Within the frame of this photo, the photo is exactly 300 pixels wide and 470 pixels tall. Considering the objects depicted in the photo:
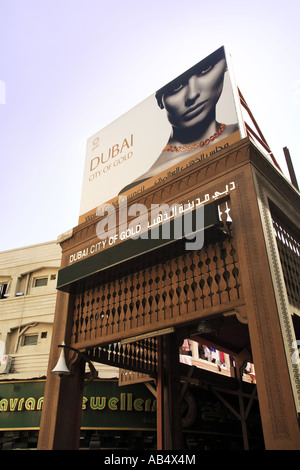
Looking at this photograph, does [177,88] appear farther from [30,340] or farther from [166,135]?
[30,340]

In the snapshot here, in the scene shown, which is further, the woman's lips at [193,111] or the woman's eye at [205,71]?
the woman's eye at [205,71]

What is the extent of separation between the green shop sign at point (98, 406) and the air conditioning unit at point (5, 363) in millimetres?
2127

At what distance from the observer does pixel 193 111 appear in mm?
8984

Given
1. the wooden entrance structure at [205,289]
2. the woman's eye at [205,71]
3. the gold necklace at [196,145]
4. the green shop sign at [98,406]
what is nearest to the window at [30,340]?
the green shop sign at [98,406]

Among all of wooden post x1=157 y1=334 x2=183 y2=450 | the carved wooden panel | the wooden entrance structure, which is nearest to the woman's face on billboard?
the wooden entrance structure

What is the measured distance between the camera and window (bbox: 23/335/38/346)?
2080cm

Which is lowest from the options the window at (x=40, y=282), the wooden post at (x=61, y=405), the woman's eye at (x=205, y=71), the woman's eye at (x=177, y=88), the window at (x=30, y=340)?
the wooden post at (x=61, y=405)

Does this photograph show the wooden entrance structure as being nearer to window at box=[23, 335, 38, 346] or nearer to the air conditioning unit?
the air conditioning unit

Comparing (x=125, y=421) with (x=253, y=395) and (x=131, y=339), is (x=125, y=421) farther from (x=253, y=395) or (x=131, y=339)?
(x=131, y=339)

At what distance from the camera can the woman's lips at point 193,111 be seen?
8837 mm

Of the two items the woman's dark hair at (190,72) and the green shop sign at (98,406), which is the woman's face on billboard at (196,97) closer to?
the woman's dark hair at (190,72)

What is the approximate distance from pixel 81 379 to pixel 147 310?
283 centimetres

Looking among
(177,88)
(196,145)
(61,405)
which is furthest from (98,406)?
(177,88)

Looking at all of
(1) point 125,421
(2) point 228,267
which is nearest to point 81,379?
(2) point 228,267
